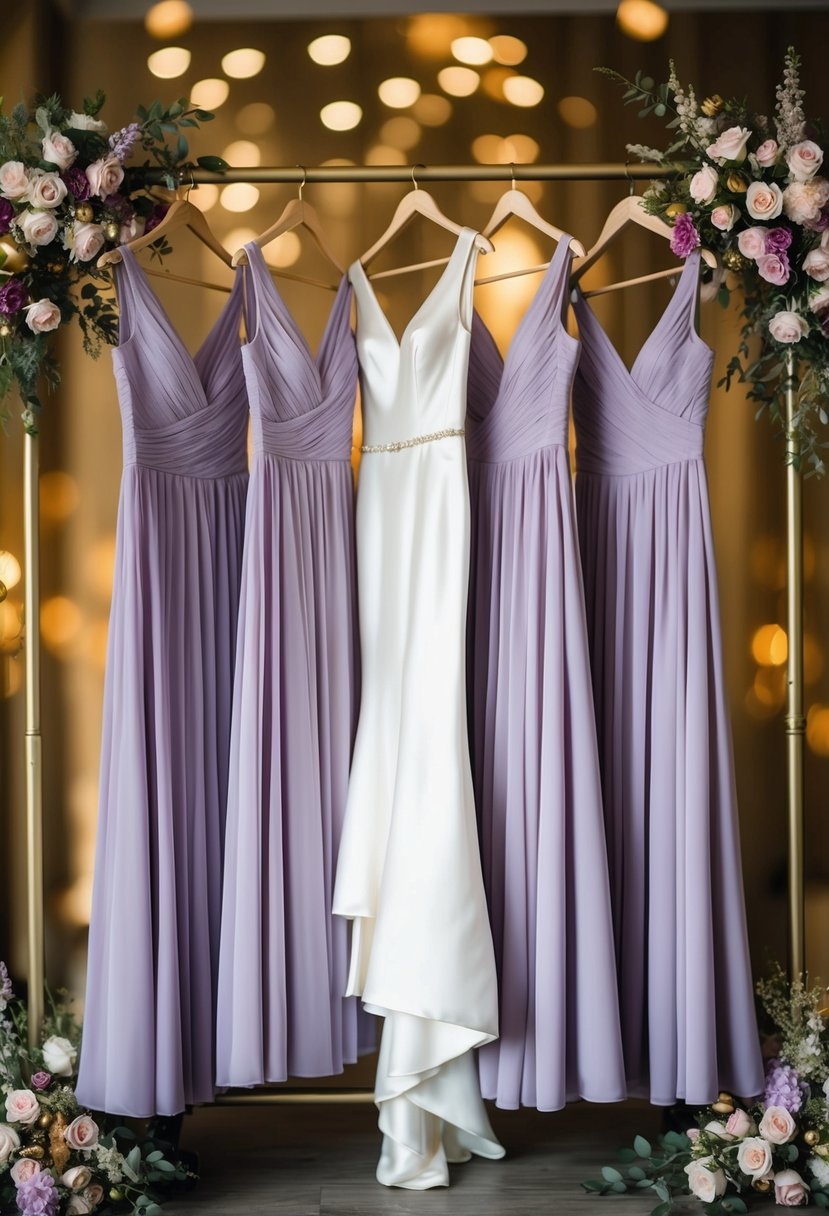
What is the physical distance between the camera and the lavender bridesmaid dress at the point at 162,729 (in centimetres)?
216

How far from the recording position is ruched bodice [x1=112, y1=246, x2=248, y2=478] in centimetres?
224

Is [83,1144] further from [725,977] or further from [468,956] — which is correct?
[725,977]

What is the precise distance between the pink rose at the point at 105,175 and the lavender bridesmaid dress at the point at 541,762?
2.55 feet

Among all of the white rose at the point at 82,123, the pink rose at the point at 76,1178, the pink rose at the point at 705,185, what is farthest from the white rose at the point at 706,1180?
the white rose at the point at 82,123

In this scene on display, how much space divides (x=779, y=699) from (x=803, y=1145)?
3.87 ft

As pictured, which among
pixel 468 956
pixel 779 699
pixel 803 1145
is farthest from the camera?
pixel 779 699

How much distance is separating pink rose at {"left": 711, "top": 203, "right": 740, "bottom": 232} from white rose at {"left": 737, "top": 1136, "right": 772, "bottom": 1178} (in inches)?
71.1

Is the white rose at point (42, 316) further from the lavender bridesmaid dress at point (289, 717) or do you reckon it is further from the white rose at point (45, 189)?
the lavender bridesmaid dress at point (289, 717)

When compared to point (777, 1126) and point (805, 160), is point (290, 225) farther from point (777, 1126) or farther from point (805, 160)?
point (777, 1126)

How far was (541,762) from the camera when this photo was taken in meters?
2.26

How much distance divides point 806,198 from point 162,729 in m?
1.63

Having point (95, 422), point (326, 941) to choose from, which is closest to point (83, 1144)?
point (326, 941)

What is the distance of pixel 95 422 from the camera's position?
3.16 metres

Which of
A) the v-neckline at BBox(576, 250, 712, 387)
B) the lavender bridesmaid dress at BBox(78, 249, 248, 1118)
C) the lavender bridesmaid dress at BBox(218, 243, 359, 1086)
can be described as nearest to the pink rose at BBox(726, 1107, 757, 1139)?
the lavender bridesmaid dress at BBox(218, 243, 359, 1086)
